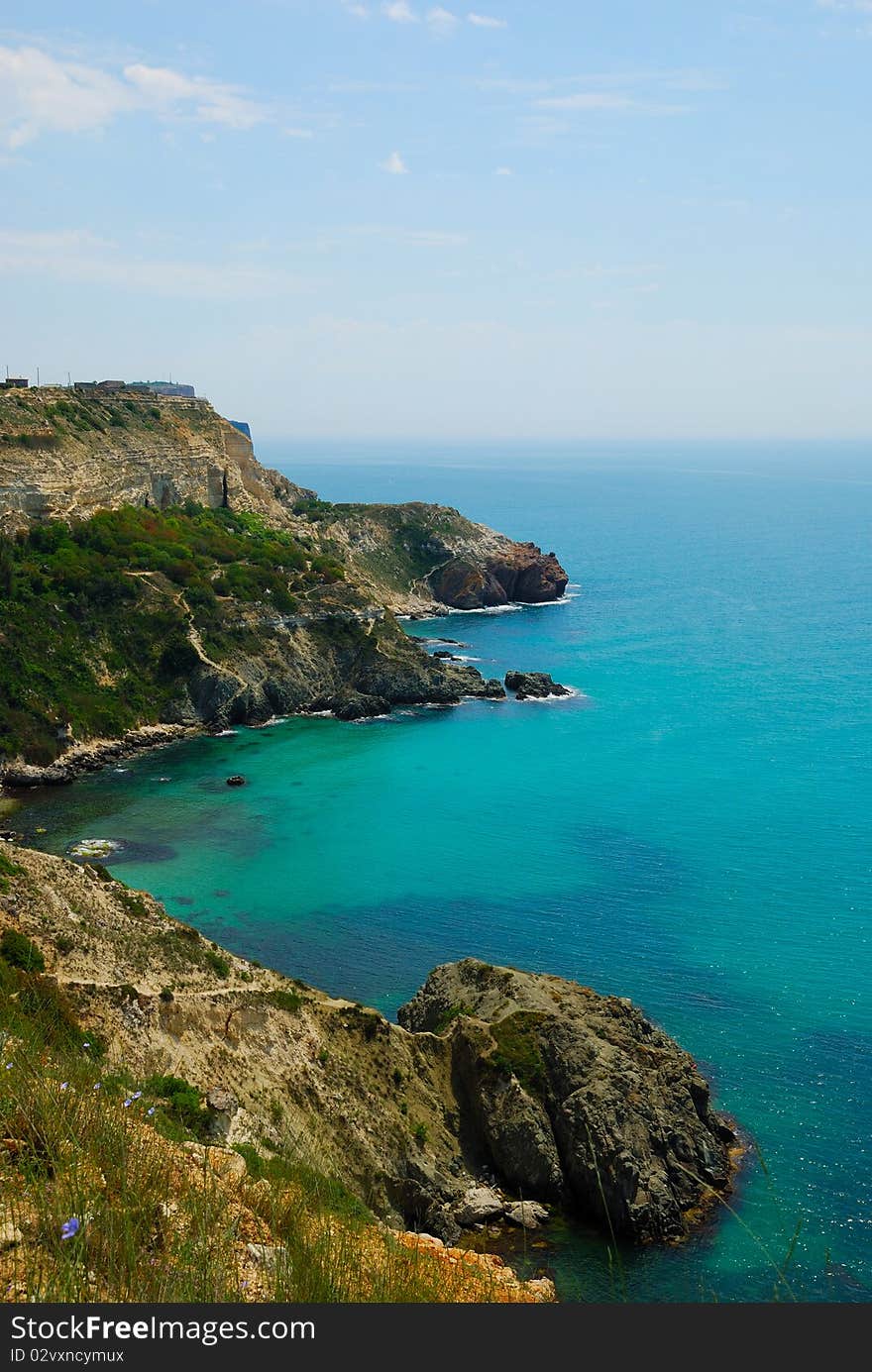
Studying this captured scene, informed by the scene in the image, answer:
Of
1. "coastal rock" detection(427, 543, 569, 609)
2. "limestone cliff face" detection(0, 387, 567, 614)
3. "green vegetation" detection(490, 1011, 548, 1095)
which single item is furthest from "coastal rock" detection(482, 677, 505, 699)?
"green vegetation" detection(490, 1011, 548, 1095)

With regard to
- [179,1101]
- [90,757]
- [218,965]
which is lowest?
[90,757]

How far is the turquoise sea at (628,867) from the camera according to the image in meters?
29.1

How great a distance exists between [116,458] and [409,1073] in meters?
76.4

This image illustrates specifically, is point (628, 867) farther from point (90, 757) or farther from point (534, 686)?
point (534, 686)

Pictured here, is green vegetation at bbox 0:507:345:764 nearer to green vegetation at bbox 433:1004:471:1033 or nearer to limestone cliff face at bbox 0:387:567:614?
limestone cliff face at bbox 0:387:567:614

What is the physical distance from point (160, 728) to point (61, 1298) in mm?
66728

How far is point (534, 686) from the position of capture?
84.8m

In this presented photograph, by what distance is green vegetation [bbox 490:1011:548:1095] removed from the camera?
30.5 m

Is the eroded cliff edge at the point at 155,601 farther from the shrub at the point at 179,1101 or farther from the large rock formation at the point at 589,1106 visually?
the shrub at the point at 179,1101

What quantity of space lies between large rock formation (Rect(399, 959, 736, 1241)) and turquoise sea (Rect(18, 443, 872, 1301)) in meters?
1.17

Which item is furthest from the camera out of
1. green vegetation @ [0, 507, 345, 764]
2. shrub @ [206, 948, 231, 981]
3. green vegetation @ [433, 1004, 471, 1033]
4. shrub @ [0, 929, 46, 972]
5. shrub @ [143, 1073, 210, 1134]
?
green vegetation @ [0, 507, 345, 764]

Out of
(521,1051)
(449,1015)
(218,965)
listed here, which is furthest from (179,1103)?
(449,1015)

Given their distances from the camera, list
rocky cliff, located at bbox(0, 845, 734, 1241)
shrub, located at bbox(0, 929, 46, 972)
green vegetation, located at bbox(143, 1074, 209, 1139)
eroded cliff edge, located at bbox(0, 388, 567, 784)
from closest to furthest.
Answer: green vegetation, located at bbox(143, 1074, 209, 1139) → shrub, located at bbox(0, 929, 46, 972) → rocky cliff, located at bbox(0, 845, 734, 1241) → eroded cliff edge, located at bbox(0, 388, 567, 784)

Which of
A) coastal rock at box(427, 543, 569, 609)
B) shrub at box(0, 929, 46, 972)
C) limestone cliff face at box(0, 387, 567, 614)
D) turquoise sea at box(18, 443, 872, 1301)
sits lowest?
turquoise sea at box(18, 443, 872, 1301)
